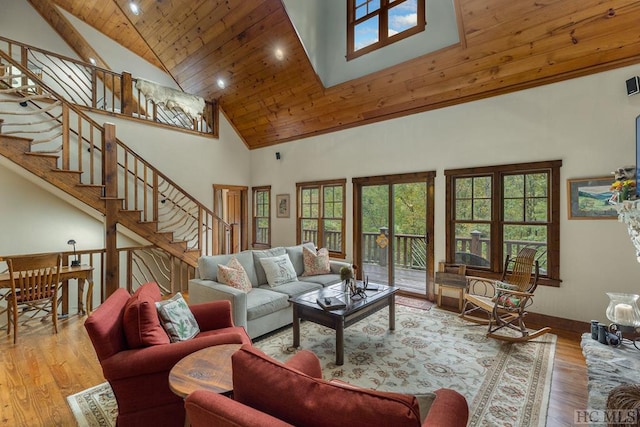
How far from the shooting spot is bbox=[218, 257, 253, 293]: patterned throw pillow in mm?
3408

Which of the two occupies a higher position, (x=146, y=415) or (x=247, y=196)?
(x=247, y=196)

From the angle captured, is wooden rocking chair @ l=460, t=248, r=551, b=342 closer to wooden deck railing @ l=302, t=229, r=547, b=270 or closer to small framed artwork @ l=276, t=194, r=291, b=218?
wooden deck railing @ l=302, t=229, r=547, b=270

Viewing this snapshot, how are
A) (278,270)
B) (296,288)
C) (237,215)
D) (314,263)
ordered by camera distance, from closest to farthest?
(296,288) < (278,270) < (314,263) < (237,215)

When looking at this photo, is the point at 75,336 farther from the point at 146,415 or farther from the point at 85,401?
the point at 146,415

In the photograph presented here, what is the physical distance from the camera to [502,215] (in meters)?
4.12

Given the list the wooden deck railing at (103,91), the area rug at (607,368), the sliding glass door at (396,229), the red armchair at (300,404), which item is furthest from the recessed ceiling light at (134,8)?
the area rug at (607,368)

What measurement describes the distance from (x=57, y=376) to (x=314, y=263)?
3.02 m

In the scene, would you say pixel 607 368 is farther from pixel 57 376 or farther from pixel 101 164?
pixel 101 164

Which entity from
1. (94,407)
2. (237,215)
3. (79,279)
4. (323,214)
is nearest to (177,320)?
(94,407)

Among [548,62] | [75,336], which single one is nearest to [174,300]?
[75,336]

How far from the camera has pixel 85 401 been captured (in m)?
2.22

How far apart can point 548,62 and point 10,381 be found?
247 inches

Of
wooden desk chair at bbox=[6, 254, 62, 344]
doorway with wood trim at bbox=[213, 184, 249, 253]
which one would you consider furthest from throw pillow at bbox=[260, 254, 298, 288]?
doorway with wood trim at bbox=[213, 184, 249, 253]

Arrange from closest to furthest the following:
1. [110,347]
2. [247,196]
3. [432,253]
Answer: [110,347], [432,253], [247,196]
